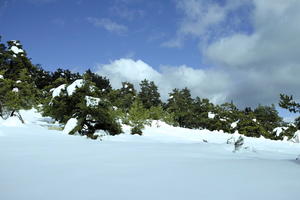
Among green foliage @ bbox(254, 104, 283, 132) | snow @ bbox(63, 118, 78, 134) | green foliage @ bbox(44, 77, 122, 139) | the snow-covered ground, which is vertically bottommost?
the snow-covered ground

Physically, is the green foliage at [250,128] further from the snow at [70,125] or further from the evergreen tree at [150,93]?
the snow at [70,125]

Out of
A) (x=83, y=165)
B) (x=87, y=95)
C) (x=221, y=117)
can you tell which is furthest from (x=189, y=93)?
(x=83, y=165)

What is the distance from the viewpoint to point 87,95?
12.3m

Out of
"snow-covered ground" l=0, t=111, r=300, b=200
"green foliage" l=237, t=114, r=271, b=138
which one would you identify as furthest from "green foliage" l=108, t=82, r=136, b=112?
"snow-covered ground" l=0, t=111, r=300, b=200

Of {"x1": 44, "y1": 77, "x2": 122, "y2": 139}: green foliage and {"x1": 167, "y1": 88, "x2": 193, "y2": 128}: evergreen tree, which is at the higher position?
{"x1": 167, "y1": 88, "x2": 193, "y2": 128}: evergreen tree

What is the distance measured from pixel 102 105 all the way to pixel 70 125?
178cm

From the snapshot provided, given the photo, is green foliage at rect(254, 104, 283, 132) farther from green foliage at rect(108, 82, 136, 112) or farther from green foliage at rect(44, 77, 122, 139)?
green foliage at rect(44, 77, 122, 139)

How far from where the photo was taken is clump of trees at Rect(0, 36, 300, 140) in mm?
12180

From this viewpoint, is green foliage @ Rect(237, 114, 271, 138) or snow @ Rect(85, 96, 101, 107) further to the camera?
green foliage @ Rect(237, 114, 271, 138)

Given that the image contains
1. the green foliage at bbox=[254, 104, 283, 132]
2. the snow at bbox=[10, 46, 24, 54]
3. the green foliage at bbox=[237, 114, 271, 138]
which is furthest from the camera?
the green foliage at bbox=[254, 104, 283, 132]

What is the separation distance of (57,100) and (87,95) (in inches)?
65.1

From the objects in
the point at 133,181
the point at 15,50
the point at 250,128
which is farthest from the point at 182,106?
the point at 133,181

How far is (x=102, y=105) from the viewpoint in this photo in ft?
40.2

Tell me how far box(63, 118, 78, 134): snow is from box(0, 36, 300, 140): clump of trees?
6.1 inches
